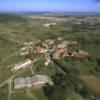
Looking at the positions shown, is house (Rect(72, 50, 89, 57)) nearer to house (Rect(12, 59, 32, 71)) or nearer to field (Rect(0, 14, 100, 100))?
field (Rect(0, 14, 100, 100))

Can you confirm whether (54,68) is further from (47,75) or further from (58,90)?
(58,90)

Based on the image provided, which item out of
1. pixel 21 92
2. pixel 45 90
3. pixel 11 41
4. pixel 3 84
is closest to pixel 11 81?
pixel 3 84

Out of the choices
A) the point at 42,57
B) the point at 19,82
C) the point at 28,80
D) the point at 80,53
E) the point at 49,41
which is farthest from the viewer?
the point at 49,41

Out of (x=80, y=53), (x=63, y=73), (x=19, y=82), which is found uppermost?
(x=19, y=82)

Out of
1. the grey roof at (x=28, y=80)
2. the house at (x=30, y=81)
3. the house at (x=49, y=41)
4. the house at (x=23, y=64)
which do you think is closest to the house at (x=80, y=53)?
the house at (x=23, y=64)

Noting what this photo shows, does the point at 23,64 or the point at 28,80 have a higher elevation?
the point at 28,80

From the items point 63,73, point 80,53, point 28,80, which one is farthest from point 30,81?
point 80,53

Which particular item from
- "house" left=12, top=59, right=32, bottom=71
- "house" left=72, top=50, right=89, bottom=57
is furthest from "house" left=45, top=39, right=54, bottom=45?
"house" left=12, top=59, right=32, bottom=71

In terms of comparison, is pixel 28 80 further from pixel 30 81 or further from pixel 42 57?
pixel 42 57

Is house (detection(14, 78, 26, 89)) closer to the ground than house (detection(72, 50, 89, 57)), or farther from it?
farther from it
